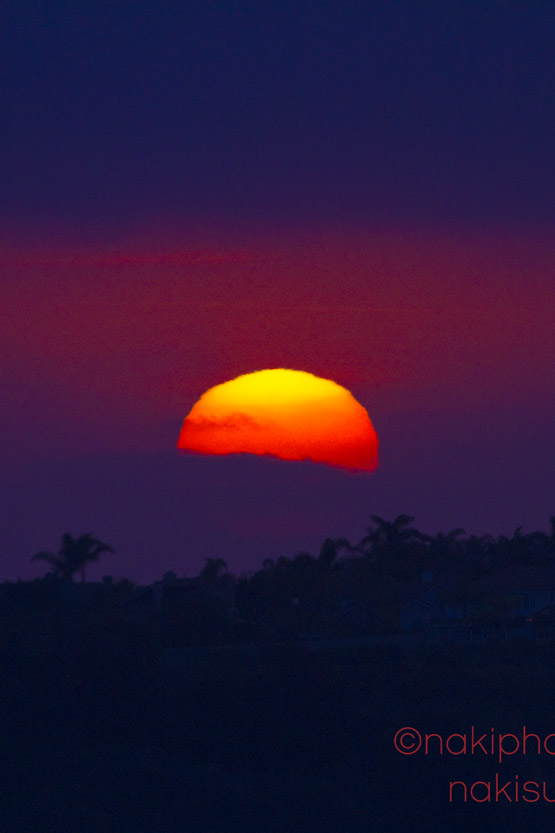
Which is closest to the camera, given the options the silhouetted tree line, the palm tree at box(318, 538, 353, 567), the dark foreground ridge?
the dark foreground ridge

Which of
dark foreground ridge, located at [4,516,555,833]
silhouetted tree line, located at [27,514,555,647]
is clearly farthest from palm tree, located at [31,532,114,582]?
dark foreground ridge, located at [4,516,555,833]

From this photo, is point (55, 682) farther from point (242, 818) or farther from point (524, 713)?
point (524, 713)

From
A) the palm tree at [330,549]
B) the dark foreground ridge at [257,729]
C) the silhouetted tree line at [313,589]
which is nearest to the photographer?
the dark foreground ridge at [257,729]

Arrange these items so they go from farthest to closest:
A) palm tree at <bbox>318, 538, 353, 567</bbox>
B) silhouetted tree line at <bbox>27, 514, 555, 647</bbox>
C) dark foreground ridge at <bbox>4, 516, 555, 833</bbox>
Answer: palm tree at <bbox>318, 538, 353, 567</bbox>
silhouetted tree line at <bbox>27, 514, 555, 647</bbox>
dark foreground ridge at <bbox>4, 516, 555, 833</bbox>

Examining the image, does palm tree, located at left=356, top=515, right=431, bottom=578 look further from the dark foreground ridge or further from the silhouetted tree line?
the dark foreground ridge

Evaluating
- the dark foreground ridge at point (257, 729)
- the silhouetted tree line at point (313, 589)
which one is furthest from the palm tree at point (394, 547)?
the dark foreground ridge at point (257, 729)

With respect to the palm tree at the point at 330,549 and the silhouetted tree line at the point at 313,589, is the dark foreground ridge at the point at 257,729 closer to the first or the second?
the silhouetted tree line at the point at 313,589

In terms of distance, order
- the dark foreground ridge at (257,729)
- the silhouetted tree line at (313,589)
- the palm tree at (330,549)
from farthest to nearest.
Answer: the palm tree at (330,549) → the silhouetted tree line at (313,589) → the dark foreground ridge at (257,729)

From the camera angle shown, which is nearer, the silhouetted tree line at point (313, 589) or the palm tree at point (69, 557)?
the silhouetted tree line at point (313, 589)

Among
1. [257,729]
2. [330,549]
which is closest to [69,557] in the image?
[330,549]

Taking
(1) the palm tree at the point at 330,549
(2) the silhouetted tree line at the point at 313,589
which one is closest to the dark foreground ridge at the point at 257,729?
(2) the silhouetted tree line at the point at 313,589

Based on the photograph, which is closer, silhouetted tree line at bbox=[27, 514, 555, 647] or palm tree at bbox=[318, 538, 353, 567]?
silhouetted tree line at bbox=[27, 514, 555, 647]

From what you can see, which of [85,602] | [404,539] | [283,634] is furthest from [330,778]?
[404,539]

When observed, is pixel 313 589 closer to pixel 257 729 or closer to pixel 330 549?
pixel 330 549
